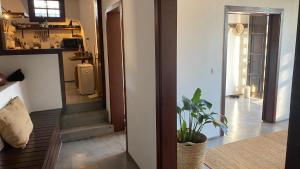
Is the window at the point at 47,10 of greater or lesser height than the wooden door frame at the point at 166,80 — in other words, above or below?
above

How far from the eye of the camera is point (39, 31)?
6.63 metres

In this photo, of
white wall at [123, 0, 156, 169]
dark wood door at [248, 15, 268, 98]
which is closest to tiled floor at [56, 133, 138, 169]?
white wall at [123, 0, 156, 169]

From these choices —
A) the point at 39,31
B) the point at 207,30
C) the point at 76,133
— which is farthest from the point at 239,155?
the point at 39,31

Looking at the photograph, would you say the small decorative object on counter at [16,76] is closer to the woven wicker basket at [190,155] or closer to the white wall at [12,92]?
the white wall at [12,92]

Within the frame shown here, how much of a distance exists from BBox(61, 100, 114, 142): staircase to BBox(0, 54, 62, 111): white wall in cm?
30

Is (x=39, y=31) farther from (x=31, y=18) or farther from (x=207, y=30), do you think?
(x=207, y=30)

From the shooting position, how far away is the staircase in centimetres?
383

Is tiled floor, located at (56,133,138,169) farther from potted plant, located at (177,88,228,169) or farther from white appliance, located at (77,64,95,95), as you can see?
white appliance, located at (77,64,95,95)

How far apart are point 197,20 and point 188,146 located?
184 centimetres

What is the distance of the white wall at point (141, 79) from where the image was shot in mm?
2229

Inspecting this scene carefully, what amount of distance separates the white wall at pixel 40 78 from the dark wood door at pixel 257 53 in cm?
497

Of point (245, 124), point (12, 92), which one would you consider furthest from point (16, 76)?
point (245, 124)

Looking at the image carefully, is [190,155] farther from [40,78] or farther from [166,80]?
[40,78]

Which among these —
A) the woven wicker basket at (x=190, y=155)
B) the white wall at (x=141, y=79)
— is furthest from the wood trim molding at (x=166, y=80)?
the woven wicker basket at (x=190, y=155)
